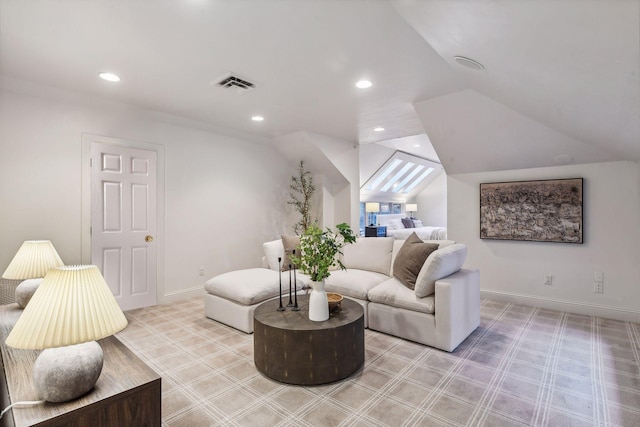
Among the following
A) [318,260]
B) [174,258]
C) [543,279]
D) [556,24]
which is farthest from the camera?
[174,258]

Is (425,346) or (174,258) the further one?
(174,258)

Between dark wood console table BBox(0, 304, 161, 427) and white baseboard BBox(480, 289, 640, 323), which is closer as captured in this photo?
dark wood console table BBox(0, 304, 161, 427)

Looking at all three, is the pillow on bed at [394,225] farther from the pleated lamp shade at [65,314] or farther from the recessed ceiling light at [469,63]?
the pleated lamp shade at [65,314]

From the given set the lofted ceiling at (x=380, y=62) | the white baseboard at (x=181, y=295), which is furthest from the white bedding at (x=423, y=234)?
the white baseboard at (x=181, y=295)

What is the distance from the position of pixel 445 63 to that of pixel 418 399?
266cm

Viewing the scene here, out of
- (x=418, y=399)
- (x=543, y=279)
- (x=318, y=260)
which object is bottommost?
(x=418, y=399)

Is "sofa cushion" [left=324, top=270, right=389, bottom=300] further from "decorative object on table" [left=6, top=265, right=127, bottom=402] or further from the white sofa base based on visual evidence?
"decorative object on table" [left=6, top=265, right=127, bottom=402]


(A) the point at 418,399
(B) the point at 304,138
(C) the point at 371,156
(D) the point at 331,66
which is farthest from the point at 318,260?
(C) the point at 371,156

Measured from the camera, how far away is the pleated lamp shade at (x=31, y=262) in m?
2.28

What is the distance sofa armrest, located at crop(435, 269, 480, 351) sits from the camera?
2691mm

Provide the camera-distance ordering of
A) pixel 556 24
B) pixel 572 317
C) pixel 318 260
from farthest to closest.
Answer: pixel 572 317 < pixel 318 260 < pixel 556 24

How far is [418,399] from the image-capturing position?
80.8 inches

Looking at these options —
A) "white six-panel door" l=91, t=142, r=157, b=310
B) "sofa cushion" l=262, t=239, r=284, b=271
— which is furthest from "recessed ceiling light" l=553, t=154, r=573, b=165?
"white six-panel door" l=91, t=142, r=157, b=310

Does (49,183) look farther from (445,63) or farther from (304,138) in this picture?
(445,63)
